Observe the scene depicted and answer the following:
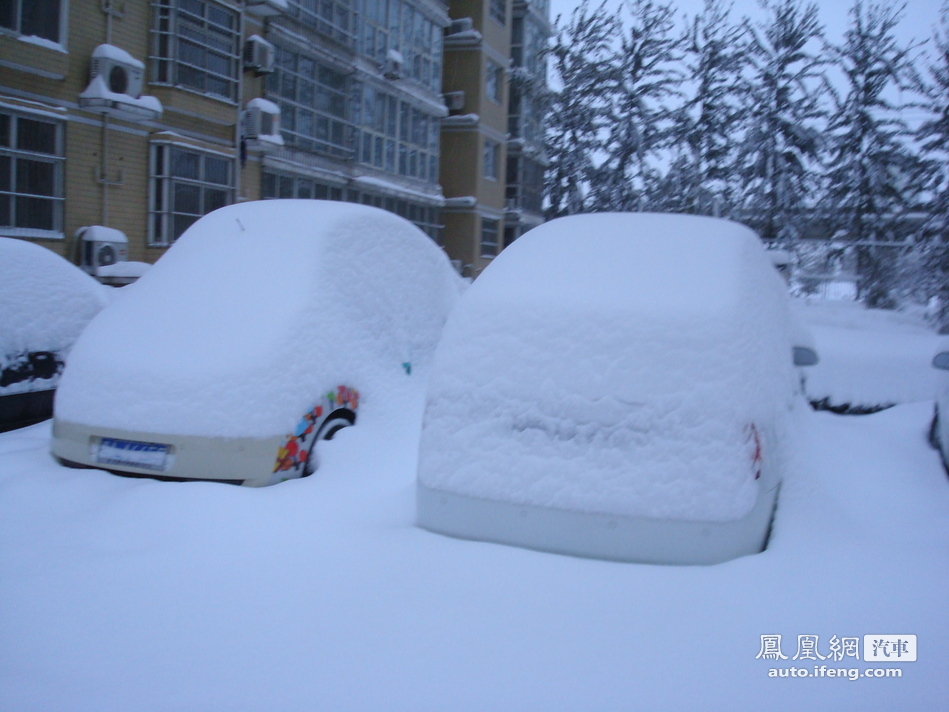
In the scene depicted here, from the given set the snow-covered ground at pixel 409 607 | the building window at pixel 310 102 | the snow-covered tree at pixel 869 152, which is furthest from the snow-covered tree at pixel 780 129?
the snow-covered ground at pixel 409 607

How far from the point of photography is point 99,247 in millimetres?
13734

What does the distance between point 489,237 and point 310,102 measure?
12566 mm

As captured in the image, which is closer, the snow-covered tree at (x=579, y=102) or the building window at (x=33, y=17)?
the building window at (x=33, y=17)

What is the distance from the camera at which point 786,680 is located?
104 inches

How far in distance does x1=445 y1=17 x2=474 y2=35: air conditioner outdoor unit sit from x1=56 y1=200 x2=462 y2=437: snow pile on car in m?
26.8

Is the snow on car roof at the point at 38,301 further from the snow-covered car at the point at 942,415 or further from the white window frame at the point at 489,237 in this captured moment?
the white window frame at the point at 489,237

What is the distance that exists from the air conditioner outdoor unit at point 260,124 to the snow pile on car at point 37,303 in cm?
1234

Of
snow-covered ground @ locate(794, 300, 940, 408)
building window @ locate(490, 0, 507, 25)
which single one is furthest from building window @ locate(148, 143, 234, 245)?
building window @ locate(490, 0, 507, 25)

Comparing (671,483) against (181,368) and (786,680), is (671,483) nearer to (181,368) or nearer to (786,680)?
(786,680)

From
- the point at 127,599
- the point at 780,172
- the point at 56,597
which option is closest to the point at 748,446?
the point at 127,599

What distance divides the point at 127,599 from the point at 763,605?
236cm

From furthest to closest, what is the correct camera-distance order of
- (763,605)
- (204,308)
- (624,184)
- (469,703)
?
(624,184) → (204,308) → (763,605) → (469,703)

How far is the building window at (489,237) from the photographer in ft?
105

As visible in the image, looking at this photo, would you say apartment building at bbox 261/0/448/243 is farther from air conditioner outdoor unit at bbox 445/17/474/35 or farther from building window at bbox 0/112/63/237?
building window at bbox 0/112/63/237
